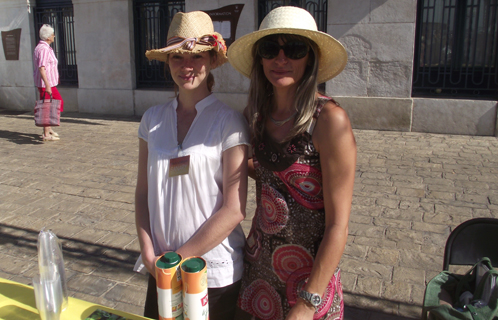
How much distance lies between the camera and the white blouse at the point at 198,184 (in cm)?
186

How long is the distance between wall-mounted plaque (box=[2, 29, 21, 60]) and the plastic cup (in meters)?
13.6

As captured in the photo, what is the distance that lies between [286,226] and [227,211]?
26 cm

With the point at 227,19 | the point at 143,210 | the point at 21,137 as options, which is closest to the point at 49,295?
the point at 143,210

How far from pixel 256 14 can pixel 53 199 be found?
6.42 meters

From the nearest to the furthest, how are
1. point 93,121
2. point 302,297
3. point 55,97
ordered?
point 302,297
point 55,97
point 93,121

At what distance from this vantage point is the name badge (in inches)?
73.2

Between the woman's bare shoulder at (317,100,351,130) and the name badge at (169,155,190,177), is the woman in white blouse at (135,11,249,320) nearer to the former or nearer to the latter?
the name badge at (169,155,190,177)

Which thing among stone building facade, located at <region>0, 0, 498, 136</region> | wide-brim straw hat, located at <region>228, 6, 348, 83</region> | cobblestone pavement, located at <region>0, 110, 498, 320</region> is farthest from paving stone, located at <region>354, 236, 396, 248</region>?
stone building facade, located at <region>0, 0, 498, 136</region>

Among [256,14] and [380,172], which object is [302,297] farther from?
[256,14]

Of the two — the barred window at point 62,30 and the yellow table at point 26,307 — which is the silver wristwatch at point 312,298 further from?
the barred window at point 62,30

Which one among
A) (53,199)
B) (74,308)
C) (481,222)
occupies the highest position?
(481,222)

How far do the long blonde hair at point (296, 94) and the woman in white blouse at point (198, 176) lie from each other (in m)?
0.09

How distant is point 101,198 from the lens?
5250mm

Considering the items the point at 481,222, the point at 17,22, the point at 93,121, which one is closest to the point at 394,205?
the point at 481,222
